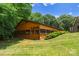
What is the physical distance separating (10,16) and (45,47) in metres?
1.94

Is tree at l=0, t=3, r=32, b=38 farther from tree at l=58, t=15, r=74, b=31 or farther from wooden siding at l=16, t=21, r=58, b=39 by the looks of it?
tree at l=58, t=15, r=74, b=31

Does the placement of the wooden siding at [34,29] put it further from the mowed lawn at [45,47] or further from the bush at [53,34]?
the mowed lawn at [45,47]

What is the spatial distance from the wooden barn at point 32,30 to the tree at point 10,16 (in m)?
0.35

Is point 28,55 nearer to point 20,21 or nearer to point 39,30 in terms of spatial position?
point 39,30

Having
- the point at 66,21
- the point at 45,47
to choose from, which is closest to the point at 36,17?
the point at 66,21

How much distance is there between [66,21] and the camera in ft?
24.3

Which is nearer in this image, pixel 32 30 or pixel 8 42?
pixel 32 30

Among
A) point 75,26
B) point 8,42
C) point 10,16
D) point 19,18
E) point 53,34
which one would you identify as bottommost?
point 8,42

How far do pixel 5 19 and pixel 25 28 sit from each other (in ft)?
2.29

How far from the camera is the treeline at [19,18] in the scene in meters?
7.55

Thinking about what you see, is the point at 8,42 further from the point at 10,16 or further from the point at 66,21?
the point at 66,21

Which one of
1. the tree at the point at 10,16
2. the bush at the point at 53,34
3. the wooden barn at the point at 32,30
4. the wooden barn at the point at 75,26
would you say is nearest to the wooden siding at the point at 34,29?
the wooden barn at the point at 32,30

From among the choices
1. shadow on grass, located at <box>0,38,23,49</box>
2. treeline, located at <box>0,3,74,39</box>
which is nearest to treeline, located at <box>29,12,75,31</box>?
treeline, located at <box>0,3,74,39</box>

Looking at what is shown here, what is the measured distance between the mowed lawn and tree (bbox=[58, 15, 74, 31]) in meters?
0.35
